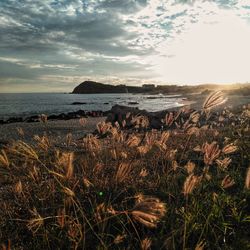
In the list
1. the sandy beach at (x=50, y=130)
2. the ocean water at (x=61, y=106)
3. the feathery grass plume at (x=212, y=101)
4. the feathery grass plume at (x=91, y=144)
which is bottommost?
the ocean water at (x=61, y=106)

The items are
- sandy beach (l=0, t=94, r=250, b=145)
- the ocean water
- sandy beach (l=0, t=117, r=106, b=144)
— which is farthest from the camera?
the ocean water

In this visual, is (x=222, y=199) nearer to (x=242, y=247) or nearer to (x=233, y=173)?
(x=242, y=247)

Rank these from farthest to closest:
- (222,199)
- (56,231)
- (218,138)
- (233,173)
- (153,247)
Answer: (218,138) → (233,173) → (222,199) → (56,231) → (153,247)

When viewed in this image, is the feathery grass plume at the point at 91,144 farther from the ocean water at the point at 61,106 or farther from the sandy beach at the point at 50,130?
the ocean water at the point at 61,106

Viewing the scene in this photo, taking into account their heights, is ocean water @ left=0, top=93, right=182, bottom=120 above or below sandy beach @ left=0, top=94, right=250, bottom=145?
below

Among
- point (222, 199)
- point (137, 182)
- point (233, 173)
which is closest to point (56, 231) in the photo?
point (137, 182)

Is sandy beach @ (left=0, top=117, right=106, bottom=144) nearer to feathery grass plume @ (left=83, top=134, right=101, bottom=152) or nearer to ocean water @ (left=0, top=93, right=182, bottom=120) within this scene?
feathery grass plume @ (left=83, top=134, right=101, bottom=152)

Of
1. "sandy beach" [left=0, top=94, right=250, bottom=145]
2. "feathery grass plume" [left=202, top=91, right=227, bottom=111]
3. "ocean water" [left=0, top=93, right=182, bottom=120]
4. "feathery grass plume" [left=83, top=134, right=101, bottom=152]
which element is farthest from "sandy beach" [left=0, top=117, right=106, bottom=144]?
"ocean water" [left=0, top=93, right=182, bottom=120]

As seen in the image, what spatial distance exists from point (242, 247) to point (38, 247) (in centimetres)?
205

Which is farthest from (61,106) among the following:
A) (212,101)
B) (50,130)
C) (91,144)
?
(212,101)

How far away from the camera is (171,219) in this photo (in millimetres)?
4152

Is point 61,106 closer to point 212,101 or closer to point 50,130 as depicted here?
point 50,130

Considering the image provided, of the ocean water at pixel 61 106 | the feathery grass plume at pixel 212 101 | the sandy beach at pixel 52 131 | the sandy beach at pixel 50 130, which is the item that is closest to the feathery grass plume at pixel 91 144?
the feathery grass plume at pixel 212 101

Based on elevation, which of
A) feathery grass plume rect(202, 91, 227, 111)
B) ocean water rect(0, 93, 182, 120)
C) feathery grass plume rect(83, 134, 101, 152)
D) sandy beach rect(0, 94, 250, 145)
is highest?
Result: feathery grass plume rect(202, 91, 227, 111)
